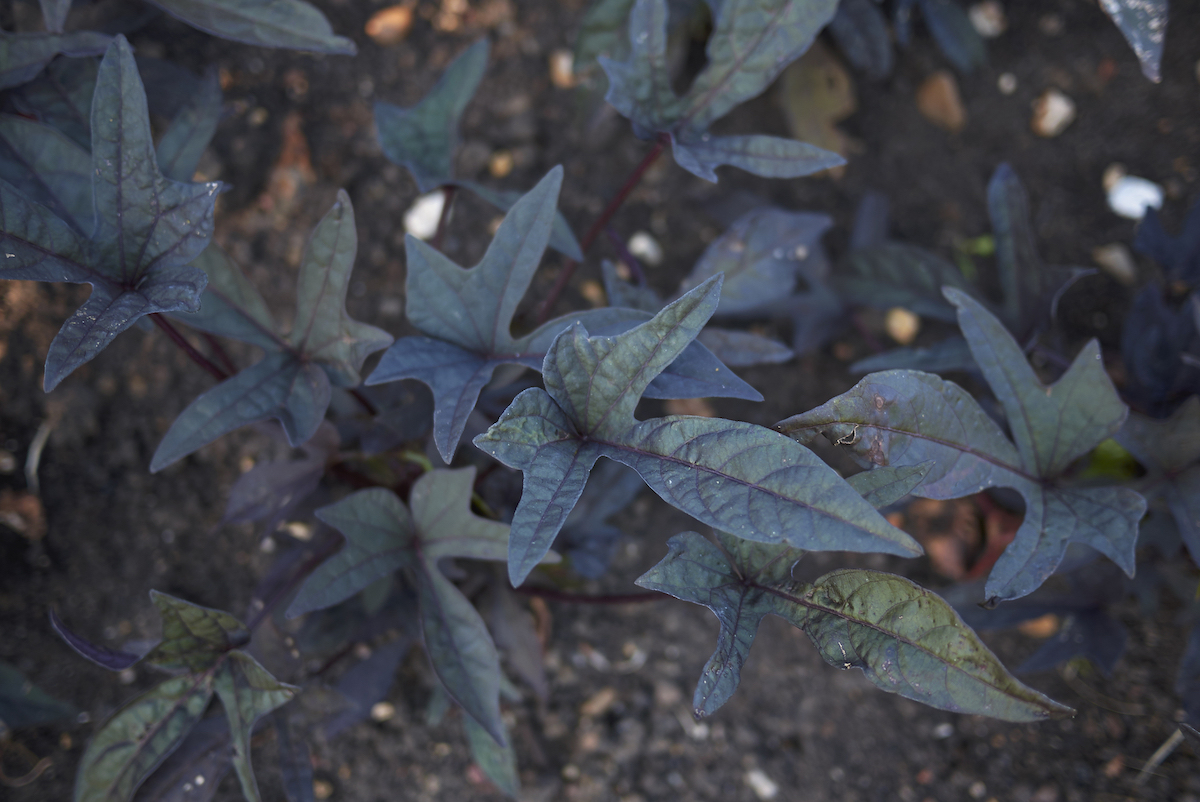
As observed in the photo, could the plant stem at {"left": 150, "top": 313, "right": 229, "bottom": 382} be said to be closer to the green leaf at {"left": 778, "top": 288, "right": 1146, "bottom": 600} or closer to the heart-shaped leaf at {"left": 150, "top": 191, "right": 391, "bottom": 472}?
the heart-shaped leaf at {"left": 150, "top": 191, "right": 391, "bottom": 472}

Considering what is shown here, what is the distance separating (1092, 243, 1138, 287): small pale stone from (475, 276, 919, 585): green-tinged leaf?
5.02 ft

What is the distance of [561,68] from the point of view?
1.88 m

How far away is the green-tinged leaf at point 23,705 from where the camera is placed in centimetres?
133

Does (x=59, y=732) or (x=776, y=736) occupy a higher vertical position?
(x=776, y=736)

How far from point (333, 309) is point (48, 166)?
20.0 inches

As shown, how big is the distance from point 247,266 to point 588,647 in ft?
3.93

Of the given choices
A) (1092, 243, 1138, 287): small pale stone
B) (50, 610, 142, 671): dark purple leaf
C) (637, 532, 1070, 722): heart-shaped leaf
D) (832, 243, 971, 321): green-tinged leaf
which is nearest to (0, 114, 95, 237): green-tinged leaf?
(50, 610, 142, 671): dark purple leaf

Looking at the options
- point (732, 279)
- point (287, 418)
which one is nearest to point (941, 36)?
point (732, 279)

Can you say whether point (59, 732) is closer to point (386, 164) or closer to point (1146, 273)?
point (386, 164)

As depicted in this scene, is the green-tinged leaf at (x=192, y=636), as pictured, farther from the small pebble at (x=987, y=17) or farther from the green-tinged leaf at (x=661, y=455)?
the small pebble at (x=987, y=17)

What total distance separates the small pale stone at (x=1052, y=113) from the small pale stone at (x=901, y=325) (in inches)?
23.2

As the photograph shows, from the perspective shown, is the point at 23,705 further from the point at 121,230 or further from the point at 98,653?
the point at 121,230

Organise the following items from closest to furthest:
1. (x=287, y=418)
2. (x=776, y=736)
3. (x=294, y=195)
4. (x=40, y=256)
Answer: (x=40, y=256) → (x=287, y=418) → (x=776, y=736) → (x=294, y=195)

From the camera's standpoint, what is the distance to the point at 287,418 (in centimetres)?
108
